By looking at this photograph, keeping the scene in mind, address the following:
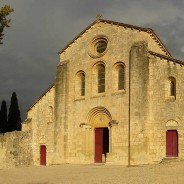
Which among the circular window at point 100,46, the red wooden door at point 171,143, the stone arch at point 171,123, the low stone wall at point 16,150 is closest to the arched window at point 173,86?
the stone arch at point 171,123

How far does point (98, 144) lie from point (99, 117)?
85.6 inches

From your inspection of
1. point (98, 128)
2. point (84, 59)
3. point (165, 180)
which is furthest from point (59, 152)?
point (165, 180)

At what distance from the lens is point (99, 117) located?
33812mm

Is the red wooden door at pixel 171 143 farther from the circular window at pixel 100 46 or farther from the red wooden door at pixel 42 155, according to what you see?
the red wooden door at pixel 42 155

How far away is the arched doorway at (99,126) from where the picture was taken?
33.4 m

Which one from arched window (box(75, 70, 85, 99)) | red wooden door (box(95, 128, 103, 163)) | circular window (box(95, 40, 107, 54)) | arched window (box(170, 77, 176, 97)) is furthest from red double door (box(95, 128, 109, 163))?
arched window (box(170, 77, 176, 97))

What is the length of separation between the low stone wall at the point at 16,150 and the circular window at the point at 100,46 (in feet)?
34.7

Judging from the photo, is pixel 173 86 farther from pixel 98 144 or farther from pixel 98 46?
pixel 98 144

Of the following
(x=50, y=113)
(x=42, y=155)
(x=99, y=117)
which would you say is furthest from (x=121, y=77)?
(x=42, y=155)

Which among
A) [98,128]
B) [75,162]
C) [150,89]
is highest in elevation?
[150,89]

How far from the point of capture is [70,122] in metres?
35.4

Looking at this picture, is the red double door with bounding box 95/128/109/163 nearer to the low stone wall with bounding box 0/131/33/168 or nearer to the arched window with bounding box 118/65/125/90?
the arched window with bounding box 118/65/125/90

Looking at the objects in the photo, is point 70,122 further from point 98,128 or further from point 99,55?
point 99,55

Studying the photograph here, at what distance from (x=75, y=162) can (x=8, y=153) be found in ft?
24.1
